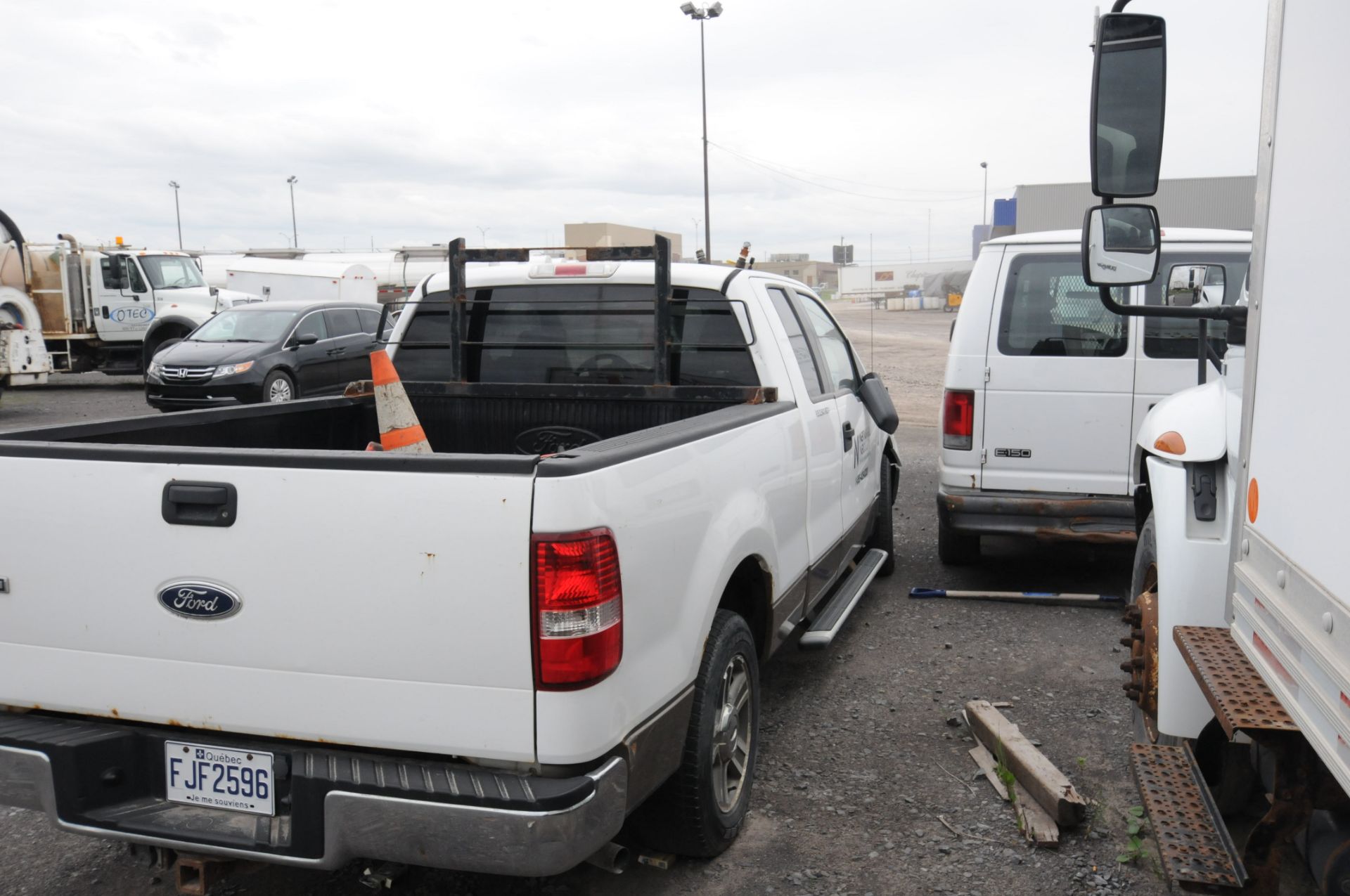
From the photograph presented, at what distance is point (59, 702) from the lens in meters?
2.88

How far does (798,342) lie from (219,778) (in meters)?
3.16

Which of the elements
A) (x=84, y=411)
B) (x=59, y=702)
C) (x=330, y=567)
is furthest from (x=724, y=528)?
(x=84, y=411)

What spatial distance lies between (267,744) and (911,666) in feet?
11.1

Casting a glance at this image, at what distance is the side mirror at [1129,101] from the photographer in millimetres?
2598

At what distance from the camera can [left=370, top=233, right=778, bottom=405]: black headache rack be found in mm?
4562

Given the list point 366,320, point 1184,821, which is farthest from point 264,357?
point 1184,821

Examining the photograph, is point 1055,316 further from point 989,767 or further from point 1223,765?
point 1223,765

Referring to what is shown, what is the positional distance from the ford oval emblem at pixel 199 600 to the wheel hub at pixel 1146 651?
8.07 feet

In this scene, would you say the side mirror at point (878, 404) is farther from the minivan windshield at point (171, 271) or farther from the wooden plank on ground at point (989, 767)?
the minivan windshield at point (171, 271)

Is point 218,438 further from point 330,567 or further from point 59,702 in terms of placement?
point 330,567

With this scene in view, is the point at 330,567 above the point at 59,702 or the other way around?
above

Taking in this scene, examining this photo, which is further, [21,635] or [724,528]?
[724,528]

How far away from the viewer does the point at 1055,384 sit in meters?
6.11

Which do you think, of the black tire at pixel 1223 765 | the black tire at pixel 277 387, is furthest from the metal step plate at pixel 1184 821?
the black tire at pixel 277 387
